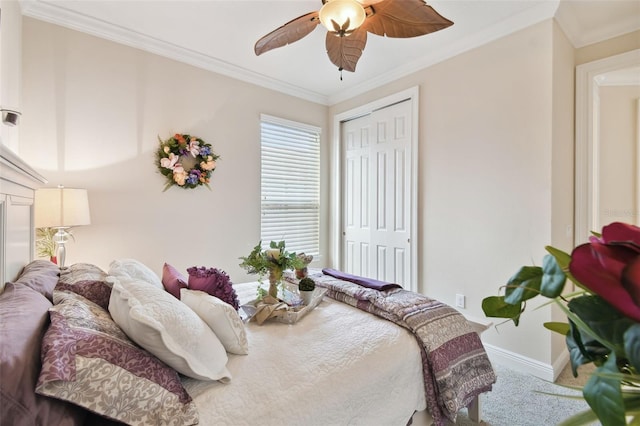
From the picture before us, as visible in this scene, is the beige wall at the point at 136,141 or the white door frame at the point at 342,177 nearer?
the beige wall at the point at 136,141

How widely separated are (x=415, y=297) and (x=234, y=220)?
2.21 meters

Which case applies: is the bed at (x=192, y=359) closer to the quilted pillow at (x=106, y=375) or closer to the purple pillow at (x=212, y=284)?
the quilted pillow at (x=106, y=375)

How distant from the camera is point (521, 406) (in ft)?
6.31

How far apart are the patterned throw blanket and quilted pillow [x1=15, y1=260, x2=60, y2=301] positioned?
151 centimetres

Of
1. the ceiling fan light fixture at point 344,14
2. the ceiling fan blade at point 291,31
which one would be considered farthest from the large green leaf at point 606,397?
the ceiling fan blade at point 291,31

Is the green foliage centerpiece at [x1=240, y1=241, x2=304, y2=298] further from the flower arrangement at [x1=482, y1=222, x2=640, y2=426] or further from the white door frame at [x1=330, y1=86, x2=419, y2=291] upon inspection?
the white door frame at [x1=330, y1=86, x2=419, y2=291]

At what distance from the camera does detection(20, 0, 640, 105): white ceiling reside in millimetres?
2215

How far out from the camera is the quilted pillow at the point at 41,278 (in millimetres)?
1146

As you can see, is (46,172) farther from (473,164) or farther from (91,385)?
(473,164)

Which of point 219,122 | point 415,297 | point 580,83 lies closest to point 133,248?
point 219,122

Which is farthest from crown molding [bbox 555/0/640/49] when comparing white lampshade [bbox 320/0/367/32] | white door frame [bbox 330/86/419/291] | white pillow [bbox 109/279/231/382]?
white pillow [bbox 109/279/231/382]

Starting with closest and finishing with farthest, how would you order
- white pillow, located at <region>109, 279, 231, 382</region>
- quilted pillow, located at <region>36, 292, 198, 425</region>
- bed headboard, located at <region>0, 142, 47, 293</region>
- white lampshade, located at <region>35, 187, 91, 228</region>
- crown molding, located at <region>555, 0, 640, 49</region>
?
1. quilted pillow, located at <region>36, 292, 198, 425</region>
2. white pillow, located at <region>109, 279, 231, 382</region>
3. bed headboard, located at <region>0, 142, 47, 293</region>
4. white lampshade, located at <region>35, 187, 91, 228</region>
5. crown molding, located at <region>555, 0, 640, 49</region>

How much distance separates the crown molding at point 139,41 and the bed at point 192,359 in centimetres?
163

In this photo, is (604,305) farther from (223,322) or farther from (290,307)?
(290,307)
